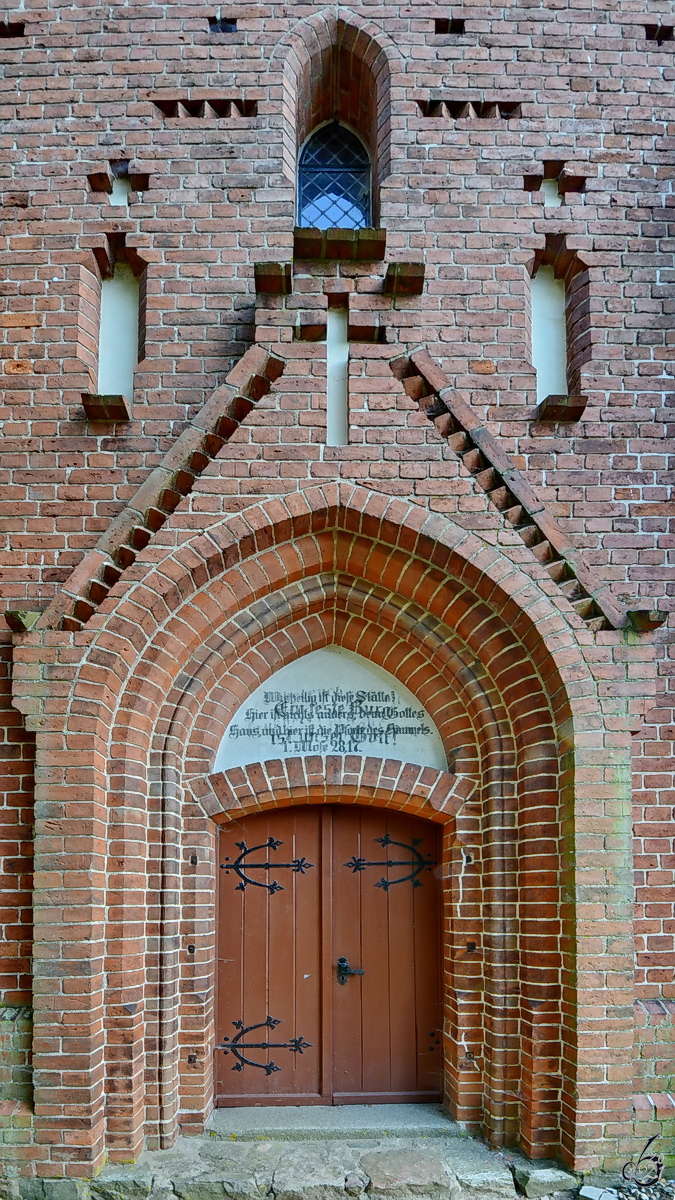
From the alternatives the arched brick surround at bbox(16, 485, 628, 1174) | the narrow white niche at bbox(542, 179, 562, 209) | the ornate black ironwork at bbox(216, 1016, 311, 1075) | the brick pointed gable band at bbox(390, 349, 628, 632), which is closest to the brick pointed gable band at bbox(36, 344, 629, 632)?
the brick pointed gable band at bbox(390, 349, 628, 632)

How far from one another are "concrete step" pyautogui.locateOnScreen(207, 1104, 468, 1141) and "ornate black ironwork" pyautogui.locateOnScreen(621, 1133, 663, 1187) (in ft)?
2.81

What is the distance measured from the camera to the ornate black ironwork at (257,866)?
5.60m

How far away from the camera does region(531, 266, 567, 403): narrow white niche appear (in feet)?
19.0

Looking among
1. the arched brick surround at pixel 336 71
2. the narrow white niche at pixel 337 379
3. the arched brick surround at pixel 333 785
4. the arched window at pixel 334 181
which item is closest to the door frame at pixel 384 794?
the arched brick surround at pixel 333 785

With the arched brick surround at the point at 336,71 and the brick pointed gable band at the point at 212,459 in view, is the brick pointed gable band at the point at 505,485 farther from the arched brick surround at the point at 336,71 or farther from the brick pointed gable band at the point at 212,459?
the arched brick surround at the point at 336,71

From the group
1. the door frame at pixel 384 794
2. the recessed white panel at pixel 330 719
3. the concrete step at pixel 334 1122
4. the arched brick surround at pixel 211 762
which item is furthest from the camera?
the recessed white panel at pixel 330 719

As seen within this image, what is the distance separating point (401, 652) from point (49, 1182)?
10.6ft

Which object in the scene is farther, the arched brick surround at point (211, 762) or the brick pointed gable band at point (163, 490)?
the brick pointed gable band at point (163, 490)

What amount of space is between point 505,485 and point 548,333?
4.17 feet

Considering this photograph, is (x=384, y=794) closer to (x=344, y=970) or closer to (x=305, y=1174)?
(x=344, y=970)

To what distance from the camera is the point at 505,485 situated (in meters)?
5.16

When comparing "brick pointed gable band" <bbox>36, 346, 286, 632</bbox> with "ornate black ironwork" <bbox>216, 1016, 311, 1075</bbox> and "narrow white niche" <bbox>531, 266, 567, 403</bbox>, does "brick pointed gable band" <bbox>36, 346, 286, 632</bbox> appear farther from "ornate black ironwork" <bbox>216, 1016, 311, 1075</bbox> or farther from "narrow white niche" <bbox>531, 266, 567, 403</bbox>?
"ornate black ironwork" <bbox>216, 1016, 311, 1075</bbox>

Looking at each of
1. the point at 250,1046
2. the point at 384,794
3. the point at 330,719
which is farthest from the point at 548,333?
the point at 250,1046

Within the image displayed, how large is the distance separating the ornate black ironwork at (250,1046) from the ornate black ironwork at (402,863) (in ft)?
3.22
